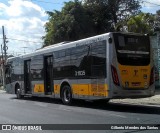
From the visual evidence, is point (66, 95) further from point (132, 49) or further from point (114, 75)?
point (132, 49)

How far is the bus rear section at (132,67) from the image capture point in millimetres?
16609

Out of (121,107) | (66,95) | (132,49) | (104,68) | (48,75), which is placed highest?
(132,49)

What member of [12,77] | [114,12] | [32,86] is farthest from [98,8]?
[32,86]

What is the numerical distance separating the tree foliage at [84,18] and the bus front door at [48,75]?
20054 mm

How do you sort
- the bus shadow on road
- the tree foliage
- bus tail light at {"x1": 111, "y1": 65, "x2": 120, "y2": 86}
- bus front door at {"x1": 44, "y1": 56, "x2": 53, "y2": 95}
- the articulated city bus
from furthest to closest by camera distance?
the tree foliage < bus front door at {"x1": 44, "y1": 56, "x2": 53, "y2": 95} < the articulated city bus < bus tail light at {"x1": 111, "y1": 65, "x2": 120, "y2": 86} < the bus shadow on road

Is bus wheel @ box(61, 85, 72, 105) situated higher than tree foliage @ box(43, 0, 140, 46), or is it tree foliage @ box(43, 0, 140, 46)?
tree foliage @ box(43, 0, 140, 46)

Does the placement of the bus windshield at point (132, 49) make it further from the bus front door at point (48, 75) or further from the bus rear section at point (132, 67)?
the bus front door at point (48, 75)

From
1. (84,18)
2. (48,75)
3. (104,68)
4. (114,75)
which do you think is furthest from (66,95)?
(84,18)

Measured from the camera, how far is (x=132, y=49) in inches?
680

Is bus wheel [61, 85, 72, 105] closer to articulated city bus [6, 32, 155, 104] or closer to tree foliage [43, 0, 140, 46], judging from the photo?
articulated city bus [6, 32, 155, 104]

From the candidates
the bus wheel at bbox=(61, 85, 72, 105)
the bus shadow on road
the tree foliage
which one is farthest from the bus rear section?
the tree foliage

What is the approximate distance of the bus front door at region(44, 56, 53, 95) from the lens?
22394 millimetres

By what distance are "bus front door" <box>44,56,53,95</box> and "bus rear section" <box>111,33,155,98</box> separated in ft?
21.0

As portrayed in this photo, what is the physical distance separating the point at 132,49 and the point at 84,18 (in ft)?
91.4
